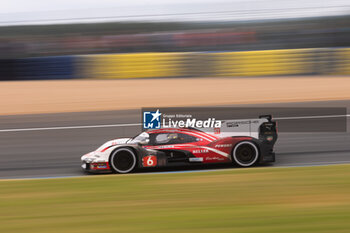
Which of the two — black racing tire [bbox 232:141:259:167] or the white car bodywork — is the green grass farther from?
the white car bodywork

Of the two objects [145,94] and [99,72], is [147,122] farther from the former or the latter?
[99,72]

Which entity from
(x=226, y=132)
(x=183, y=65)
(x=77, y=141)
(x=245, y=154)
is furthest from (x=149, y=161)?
(x=183, y=65)

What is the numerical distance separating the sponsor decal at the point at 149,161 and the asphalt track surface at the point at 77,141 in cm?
68

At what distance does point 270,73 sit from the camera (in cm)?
1700

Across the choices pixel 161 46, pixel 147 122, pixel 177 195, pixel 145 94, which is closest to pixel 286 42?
pixel 161 46

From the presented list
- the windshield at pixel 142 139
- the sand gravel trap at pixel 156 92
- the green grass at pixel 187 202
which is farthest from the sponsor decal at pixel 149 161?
the sand gravel trap at pixel 156 92

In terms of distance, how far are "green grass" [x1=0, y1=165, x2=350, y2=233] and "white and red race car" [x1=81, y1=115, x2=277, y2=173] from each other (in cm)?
86

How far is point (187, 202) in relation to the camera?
5129mm

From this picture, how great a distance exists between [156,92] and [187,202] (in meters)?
10.4

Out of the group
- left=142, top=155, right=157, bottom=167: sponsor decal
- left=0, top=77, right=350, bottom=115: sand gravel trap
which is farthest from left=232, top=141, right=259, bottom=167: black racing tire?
left=0, top=77, right=350, bottom=115: sand gravel trap

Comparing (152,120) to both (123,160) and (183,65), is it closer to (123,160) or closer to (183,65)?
(123,160)

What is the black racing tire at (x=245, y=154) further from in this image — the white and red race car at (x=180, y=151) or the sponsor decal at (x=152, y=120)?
the sponsor decal at (x=152, y=120)

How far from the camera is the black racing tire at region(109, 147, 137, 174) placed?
754 centimetres

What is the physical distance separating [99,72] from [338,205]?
13834mm
